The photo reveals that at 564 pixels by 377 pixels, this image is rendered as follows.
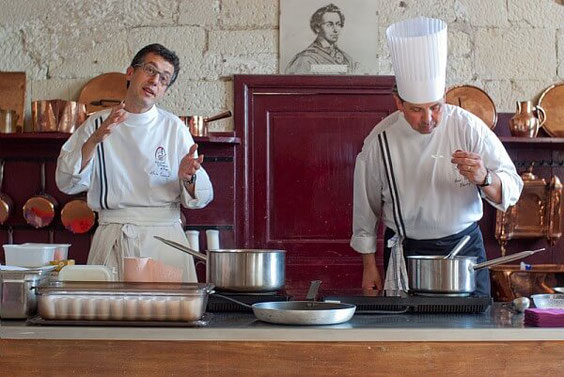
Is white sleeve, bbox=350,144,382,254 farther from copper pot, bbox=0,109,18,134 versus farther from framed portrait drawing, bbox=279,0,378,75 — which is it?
copper pot, bbox=0,109,18,134

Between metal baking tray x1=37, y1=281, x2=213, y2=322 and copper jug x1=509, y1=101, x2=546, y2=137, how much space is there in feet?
11.0

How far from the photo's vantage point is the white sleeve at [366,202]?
3.54 m

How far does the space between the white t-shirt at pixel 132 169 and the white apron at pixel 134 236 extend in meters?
0.04

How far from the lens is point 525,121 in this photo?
16.3 feet

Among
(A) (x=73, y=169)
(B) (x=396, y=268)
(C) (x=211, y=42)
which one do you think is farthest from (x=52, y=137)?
(B) (x=396, y=268)

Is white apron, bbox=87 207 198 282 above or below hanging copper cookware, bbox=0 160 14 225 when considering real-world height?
below

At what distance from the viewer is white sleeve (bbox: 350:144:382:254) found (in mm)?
3541

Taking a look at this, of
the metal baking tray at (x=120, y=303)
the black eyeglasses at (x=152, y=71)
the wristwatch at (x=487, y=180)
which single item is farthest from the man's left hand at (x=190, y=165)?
the metal baking tray at (x=120, y=303)

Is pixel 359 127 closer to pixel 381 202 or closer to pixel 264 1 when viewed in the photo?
pixel 264 1

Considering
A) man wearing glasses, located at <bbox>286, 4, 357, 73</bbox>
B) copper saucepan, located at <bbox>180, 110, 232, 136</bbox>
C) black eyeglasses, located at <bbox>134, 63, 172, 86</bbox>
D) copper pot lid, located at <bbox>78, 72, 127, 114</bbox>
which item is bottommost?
copper saucepan, located at <bbox>180, 110, 232, 136</bbox>

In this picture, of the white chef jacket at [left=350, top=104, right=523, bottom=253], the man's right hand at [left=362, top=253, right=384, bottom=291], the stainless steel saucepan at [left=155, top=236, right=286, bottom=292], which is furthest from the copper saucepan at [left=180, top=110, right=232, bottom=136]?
the stainless steel saucepan at [left=155, top=236, right=286, bottom=292]

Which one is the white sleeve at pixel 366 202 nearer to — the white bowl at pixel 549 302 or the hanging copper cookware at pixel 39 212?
the white bowl at pixel 549 302

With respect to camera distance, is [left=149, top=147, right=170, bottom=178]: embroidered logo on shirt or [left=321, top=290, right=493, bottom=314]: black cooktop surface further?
[left=149, top=147, right=170, bottom=178]: embroidered logo on shirt

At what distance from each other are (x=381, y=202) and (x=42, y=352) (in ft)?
6.18
